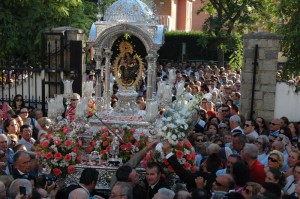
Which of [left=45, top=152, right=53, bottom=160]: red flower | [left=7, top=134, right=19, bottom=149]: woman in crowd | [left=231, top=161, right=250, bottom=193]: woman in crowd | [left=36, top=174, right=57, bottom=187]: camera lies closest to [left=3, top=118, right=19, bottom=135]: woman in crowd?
[left=7, top=134, right=19, bottom=149]: woman in crowd

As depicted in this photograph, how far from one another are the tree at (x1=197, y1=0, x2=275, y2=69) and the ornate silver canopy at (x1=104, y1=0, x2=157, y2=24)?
14447mm

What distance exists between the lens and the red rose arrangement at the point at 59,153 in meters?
7.55

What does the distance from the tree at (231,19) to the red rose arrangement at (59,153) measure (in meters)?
17.2

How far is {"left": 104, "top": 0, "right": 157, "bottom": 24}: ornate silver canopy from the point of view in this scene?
9.76m

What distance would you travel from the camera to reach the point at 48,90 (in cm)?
1362

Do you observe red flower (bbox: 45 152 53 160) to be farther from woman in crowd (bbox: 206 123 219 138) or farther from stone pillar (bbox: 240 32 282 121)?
stone pillar (bbox: 240 32 282 121)

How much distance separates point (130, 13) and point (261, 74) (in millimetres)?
3767

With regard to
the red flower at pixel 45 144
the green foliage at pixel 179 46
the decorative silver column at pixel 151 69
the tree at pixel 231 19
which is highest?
the tree at pixel 231 19

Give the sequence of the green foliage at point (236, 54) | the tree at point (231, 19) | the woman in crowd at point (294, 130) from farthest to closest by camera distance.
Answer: the tree at point (231, 19), the green foliage at point (236, 54), the woman in crowd at point (294, 130)

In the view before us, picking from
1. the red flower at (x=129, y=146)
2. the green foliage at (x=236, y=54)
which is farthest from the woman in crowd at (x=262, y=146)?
the green foliage at (x=236, y=54)

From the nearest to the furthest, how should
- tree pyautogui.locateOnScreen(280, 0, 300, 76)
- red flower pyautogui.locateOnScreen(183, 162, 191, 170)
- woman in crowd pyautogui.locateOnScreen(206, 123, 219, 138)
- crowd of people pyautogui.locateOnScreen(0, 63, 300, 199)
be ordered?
crowd of people pyautogui.locateOnScreen(0, 63, 300, 199)
red flower pyautogui.locateOnScreen(183, 162, 191, 170)
woman in crowd pyautogui.locateOnScreen(206, 123, 219, 138)
tree pyautogui.locateOnScreen(280, 0, 300, 76)

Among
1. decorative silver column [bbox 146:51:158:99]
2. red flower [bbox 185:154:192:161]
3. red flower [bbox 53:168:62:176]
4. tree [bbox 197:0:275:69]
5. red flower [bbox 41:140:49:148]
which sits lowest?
red flower [bbox 53:168:62:176]

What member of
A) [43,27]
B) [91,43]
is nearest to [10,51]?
[43,27]

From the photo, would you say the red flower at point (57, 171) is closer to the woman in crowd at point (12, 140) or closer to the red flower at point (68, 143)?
the red flower at point (68, 143)
